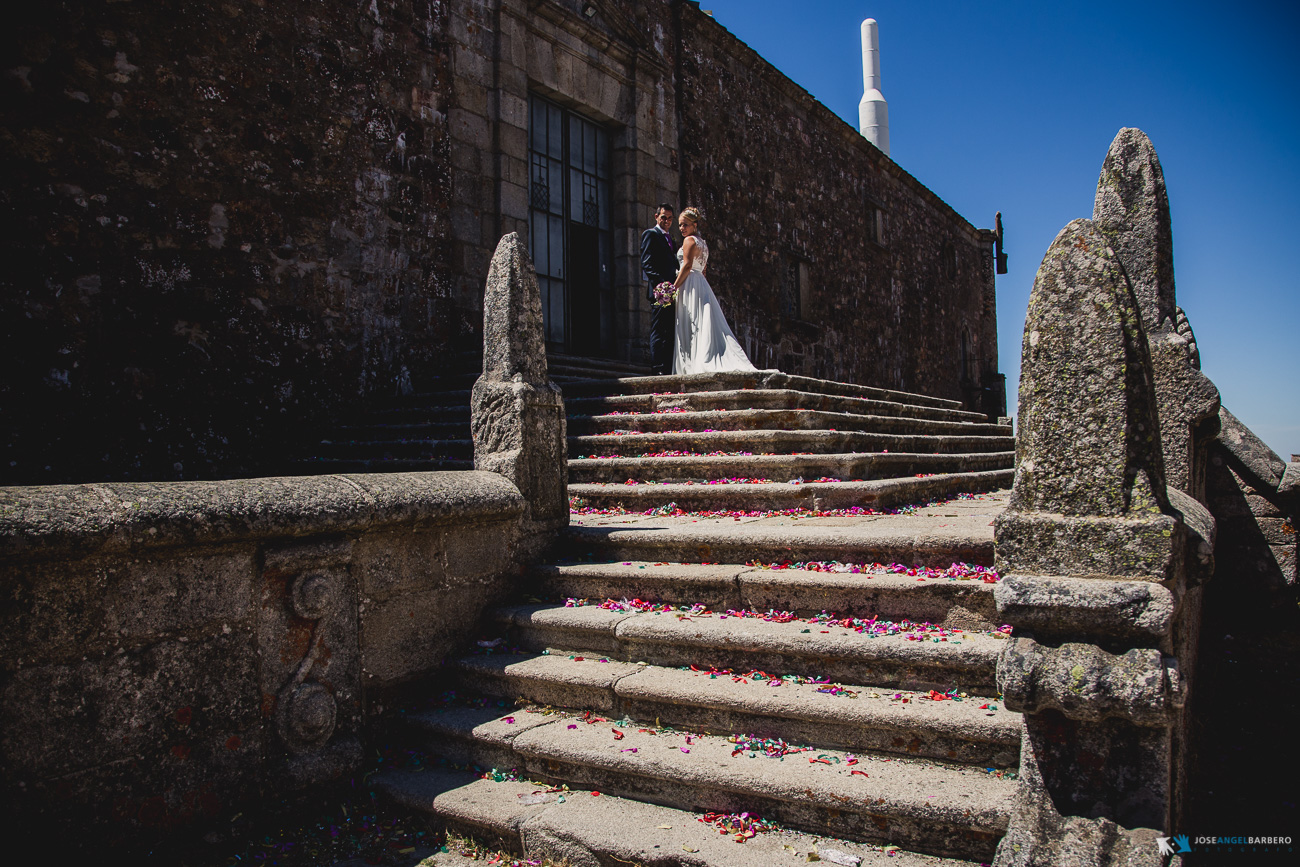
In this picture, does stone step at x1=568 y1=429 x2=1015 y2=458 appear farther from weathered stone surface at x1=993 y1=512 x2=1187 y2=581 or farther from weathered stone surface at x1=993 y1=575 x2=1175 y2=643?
weathered stone surface at x1=993 y1=575 x2=1175 y2=643

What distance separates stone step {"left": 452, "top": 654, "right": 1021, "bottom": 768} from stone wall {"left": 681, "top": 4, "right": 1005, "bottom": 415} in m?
9.46

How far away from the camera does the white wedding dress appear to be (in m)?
7.50

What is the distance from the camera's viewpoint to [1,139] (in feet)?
17.0

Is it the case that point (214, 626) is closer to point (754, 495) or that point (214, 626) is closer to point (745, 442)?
point (754, 495)

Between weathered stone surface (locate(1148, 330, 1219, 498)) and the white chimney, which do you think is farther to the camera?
the white chimney

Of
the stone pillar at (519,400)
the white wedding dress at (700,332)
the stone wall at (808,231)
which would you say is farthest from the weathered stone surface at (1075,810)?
the stone wall at (808,231)

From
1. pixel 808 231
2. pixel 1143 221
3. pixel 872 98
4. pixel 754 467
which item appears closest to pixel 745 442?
pixel 754 467

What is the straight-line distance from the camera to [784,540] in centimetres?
361

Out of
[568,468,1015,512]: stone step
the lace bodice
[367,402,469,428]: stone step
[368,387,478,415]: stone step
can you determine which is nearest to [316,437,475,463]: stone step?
[367,402,469,428]: stone step

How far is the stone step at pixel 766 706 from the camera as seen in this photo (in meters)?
2.45

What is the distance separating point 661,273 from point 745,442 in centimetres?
305

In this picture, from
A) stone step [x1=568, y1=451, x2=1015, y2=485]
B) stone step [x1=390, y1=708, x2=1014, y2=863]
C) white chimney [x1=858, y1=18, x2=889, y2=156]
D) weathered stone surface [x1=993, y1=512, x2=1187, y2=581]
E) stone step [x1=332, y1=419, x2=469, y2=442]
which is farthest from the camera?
white chimney [x1=858, y1=18, x2=889, y2=156]

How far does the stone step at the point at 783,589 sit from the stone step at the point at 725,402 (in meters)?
2.71

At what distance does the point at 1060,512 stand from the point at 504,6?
8784mm
